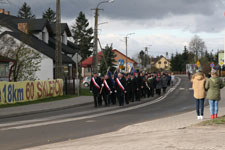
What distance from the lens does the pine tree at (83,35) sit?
4092 inches

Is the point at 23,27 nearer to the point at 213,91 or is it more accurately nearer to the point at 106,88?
the point at 106,88

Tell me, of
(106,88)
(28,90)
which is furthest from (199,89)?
(28,90)

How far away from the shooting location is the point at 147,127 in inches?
441

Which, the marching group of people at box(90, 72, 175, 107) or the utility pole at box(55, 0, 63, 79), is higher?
the utility pole at box(55, 0, 63, 79)

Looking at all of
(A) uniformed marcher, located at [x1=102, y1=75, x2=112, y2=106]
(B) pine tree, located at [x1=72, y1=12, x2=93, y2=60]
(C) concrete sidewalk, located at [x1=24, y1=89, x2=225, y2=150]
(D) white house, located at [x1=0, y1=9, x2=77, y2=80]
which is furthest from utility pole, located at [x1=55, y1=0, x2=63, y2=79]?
(B) pine tree, located at [x1=72, y1=12, x2=93, y2=60]

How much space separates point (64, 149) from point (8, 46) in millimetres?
25287

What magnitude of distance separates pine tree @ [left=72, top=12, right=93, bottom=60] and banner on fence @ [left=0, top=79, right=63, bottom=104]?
250 ft

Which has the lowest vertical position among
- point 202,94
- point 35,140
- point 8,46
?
point 35,140

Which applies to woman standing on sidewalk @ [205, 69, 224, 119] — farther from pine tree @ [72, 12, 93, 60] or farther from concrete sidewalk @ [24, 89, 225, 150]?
pine tree @ [72, 12, 93, 60]

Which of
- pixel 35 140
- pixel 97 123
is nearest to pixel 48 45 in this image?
pixel 97 123

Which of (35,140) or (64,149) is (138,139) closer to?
(64,149)

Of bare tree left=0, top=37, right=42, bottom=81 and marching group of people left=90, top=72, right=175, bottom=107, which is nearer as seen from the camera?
marching group of people left=90, top=72, right=175, bottom=107

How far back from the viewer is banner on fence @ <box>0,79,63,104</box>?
69.3 ft

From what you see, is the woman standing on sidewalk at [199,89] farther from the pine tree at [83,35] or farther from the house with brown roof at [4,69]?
the pine tree at [83,35]
